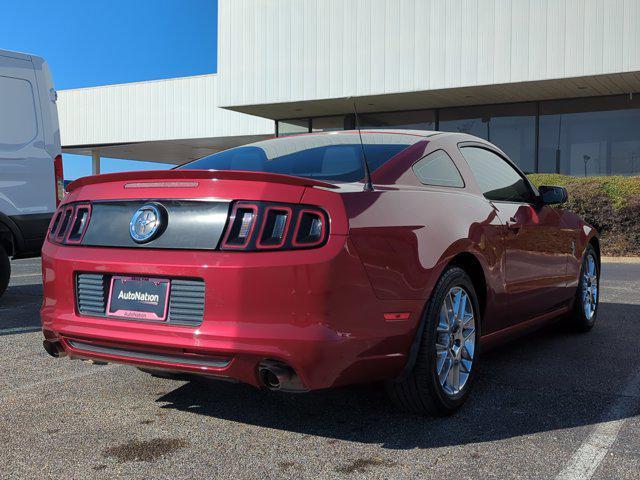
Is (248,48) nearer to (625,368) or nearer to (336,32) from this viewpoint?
(336,32)

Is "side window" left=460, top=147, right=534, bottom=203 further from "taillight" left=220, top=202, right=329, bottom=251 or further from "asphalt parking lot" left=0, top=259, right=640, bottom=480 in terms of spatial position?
"taillight" left=220, top=202, right=329, bottom=251

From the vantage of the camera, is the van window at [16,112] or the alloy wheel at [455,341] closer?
the alloy wheel at [455,341]

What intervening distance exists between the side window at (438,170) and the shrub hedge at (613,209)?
11.3 m

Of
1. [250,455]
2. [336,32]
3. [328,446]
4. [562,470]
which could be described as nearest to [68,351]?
[250,455]

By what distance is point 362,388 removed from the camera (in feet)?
12.1

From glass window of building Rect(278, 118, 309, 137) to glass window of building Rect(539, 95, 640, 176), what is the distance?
22.7 ft

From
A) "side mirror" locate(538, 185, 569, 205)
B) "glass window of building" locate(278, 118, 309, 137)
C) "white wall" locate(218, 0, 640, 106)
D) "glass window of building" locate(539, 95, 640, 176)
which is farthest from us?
"glass window of building" locate(278, 118, 309, 137)

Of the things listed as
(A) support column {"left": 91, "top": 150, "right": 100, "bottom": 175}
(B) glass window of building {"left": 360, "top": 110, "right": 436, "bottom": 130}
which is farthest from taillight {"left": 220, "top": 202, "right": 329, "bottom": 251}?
(A) support column {"left": 91, "top": 150, "right": 100, "bottom": 175}

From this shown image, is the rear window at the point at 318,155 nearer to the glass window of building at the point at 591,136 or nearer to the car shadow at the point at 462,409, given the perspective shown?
the car shadow at the point at 462,409

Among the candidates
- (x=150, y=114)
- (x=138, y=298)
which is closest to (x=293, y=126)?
(x=150, y=114)

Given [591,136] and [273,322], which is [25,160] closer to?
[273,322]

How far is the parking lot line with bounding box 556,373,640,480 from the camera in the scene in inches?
102

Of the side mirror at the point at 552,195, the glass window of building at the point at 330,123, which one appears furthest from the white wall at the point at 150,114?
the side mirror at the point at 552,195

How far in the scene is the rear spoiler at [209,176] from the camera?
9.06 ft
